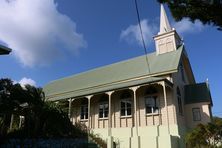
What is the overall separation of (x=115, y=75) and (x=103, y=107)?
4006 millimetres

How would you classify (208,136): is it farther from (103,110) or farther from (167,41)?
(167,41)

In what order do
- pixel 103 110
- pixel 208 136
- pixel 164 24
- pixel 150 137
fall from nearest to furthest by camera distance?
1. pixel 208 136
2. pixel 150 137
3. pixel 103 110
4. pixel 164 24

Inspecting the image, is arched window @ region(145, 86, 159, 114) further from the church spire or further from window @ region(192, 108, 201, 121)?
the church spire

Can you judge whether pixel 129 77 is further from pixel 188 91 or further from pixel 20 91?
pixel 20 91

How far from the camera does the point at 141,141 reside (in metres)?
17.2

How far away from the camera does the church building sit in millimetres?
18422

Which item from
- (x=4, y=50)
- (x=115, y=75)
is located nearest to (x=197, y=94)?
(x=115, y=75)

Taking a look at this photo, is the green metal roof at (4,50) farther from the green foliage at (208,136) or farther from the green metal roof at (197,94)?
the green metal roof at (197,94)

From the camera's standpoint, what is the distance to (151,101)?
20.3 metres

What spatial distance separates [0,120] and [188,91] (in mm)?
16702

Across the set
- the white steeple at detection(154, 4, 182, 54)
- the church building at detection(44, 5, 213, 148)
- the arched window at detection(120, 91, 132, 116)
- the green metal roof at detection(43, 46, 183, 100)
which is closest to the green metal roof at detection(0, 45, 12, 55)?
the church building at detection(44, 5, 213, 148)

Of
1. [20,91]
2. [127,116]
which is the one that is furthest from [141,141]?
[20,91]

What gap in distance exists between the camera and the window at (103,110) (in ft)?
74.7

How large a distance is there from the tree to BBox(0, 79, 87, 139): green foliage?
9.77 metres
